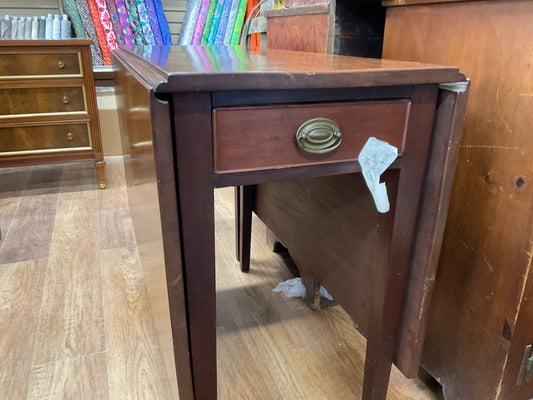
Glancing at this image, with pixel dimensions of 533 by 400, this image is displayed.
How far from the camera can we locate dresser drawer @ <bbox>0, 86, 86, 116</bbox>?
2.18 metres

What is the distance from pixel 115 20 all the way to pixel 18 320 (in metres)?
2.09

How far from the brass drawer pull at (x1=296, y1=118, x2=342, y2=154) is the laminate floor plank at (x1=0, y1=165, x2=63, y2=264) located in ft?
4.71

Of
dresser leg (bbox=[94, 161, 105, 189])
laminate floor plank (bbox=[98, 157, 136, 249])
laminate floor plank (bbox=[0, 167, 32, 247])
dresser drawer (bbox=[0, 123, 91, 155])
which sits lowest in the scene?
laminate floor plank (bbox=[0, 167, 32, 247])

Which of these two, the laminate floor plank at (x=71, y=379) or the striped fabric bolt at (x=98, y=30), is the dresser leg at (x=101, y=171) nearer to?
the striped fabric bolt at (x=98, y=30)

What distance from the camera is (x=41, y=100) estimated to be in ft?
7.34

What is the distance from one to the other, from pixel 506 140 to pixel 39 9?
2.99 metres

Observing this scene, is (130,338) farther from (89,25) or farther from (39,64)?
(89,25)

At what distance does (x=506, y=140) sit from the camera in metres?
0.77

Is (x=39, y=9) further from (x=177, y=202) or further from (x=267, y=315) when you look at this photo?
(x=177, y=202)

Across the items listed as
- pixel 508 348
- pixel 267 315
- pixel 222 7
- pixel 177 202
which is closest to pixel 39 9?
pixel 222 7

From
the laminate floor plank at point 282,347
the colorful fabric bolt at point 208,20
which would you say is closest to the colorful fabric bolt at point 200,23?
the colorful fabric bolt at point 208,20

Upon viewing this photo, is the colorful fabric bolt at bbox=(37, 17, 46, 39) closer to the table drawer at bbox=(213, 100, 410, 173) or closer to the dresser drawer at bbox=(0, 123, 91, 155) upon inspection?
the dresser drawer at bbox=(0, 123, 91, 155)

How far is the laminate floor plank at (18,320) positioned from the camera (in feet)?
3.58

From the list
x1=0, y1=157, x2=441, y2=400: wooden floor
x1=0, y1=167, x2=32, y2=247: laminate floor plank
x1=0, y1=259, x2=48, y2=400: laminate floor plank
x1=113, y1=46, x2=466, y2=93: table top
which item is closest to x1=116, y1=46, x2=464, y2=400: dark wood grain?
x1=113, y1=46, x2=466, y2=93: table top
